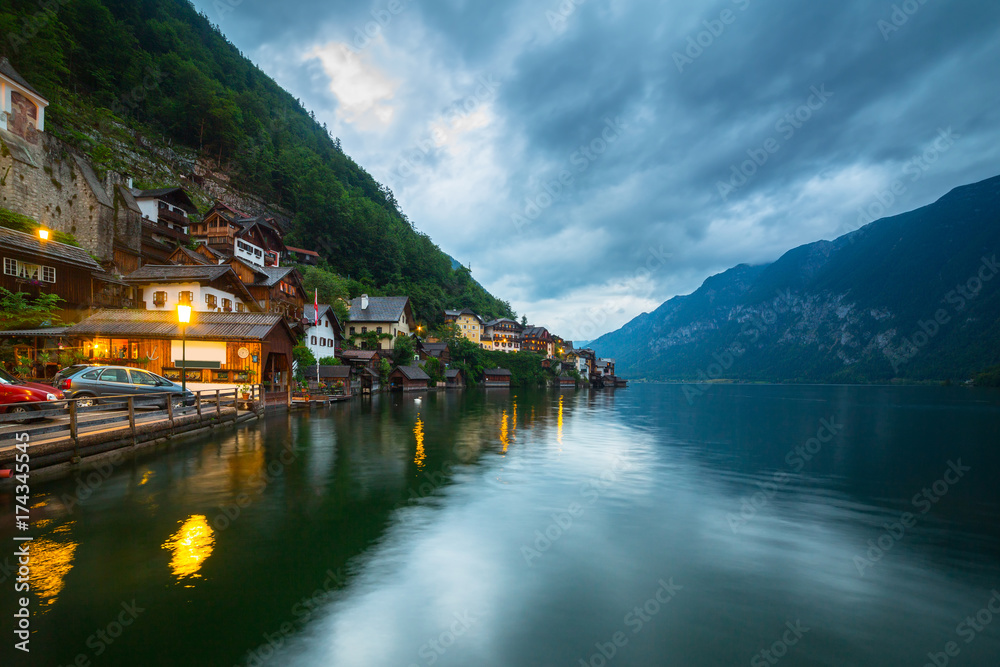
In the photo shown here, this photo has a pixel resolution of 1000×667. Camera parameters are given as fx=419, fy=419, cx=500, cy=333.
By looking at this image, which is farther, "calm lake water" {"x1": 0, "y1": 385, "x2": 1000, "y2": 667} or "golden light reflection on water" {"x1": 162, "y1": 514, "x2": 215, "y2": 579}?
"golden light reflection on water" {"x1": 162, "y1": 514, "x2": 215, "y2": 579}

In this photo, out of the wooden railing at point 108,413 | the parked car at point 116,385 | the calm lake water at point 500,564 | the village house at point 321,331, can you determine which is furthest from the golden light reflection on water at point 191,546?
the village house at point 321,331

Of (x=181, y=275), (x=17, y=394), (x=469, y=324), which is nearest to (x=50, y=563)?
(x=17, y=394)

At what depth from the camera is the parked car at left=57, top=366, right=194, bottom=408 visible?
18547 mm

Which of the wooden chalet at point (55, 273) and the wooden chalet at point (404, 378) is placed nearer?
the wooden chalet at point (55, 273)

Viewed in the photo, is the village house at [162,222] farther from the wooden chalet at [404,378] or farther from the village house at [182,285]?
the wooden chalet at [404,378]

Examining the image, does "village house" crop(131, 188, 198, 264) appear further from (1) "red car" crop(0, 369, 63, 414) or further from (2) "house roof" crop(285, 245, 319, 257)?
(1) "red car" crop(0, 369, 63, 414)

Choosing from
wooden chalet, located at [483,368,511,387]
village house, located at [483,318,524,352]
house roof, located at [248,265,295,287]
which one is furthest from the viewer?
village house, located at [483,318,524,352]

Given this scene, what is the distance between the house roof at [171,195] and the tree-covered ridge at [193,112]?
6.80m

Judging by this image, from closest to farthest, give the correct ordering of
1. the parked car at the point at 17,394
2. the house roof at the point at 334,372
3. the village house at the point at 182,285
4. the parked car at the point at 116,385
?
1. the parked car at the point at 17,394
2. the parked car at the point at 116,385
3. the village house at the point at 182,285
4. the house roof at the point at 334,372

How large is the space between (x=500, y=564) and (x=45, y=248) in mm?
38615

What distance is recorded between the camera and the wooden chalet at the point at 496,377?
350 ft

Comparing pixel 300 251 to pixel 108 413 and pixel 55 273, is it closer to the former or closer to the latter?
pixel 55 273

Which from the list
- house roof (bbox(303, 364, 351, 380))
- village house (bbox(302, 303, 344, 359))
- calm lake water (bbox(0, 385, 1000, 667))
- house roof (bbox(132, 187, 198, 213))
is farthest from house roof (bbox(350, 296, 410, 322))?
calm lake water (bbox(0, 385, 1000, 667))

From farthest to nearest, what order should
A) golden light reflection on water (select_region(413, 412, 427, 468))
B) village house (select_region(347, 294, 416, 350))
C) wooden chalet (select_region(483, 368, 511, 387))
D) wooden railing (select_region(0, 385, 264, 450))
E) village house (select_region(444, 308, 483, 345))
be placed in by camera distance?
village house (select_region(444, 308, 483, 345)), wooden chalet (select_region(483, 368, 511, 387)), village house (select_region(347, 294, 416, 350)), golden light reflection on water (select_region(413, 412, 427, 468)), wooden railing (select_region(0, 385, 264, 450))
